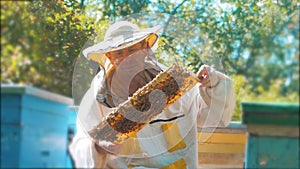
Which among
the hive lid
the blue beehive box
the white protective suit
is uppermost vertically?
the hive lid

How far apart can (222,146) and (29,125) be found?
917 millimetres

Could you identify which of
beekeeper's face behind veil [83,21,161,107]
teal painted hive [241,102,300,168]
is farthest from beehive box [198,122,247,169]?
beekeeper's face behind veil [83,21,161,107]

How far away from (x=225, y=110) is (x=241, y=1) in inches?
22.6

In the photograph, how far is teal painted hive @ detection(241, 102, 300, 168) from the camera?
4.79ft

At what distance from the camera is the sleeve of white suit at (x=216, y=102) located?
1549 millimetres

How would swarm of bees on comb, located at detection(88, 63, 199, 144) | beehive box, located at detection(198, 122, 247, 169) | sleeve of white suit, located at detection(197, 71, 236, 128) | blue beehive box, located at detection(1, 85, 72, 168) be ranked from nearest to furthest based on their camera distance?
swarm of bees on comb, located at detection(88, 63, 199, 144)
sleeve of white suit, located at detection(197, 71, 236, 128)
beehive box, located at detection(198, 122, 247, 169)
blue beehive box, located at detection(1, 85, 72, 168)

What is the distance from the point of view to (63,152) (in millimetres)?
3176

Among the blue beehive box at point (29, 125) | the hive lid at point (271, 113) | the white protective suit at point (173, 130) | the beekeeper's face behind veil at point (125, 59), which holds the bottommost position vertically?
the blue beehive box at point (29, 125)

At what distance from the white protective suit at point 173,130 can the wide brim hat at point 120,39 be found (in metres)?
0.07

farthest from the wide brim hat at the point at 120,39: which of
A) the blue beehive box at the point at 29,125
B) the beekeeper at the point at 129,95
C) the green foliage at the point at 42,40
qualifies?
the blue beehive box at the point at 29,125

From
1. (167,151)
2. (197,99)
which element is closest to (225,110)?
(197,99)

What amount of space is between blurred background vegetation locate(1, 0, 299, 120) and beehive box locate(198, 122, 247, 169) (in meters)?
0.13

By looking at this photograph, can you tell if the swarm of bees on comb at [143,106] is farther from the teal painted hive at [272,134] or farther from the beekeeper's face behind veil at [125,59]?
the teal painted hive at [272,134]

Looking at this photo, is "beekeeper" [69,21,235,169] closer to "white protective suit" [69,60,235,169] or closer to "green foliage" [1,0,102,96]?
"white protective suit" [69,60,235,169]
